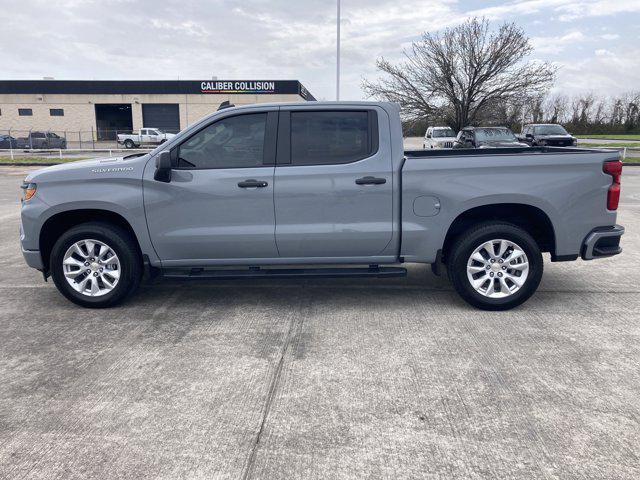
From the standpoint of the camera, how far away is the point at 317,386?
367 centimetres

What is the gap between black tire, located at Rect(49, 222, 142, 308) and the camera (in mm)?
5129

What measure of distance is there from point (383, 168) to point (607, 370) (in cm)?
243

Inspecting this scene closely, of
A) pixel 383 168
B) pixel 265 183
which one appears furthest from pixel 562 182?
pixel 265 183

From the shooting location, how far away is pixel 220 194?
16.5 feet

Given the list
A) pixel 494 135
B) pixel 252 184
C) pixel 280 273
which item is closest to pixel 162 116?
pixel 494 135

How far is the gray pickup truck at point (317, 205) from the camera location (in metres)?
4.96

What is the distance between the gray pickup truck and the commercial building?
160 ft

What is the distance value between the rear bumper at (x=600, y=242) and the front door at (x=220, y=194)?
289cm

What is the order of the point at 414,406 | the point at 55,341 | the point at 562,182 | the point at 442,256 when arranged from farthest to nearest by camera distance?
the point at 442,256
the point at 562,182
the point at 55,341
the point at 414,406

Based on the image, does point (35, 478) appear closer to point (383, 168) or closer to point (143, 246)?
point (143, 246)

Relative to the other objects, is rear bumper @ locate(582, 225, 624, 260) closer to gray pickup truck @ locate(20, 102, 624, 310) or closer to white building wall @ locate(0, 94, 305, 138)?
gray pickup truck @ locate(20, 102, 624, 310)

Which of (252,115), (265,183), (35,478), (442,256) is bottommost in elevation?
(35,478)

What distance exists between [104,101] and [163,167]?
54611mm

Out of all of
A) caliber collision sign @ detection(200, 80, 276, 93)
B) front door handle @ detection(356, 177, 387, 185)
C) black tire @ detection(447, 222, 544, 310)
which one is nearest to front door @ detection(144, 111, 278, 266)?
front door handle @ detection(356, 177, 387, 185)
